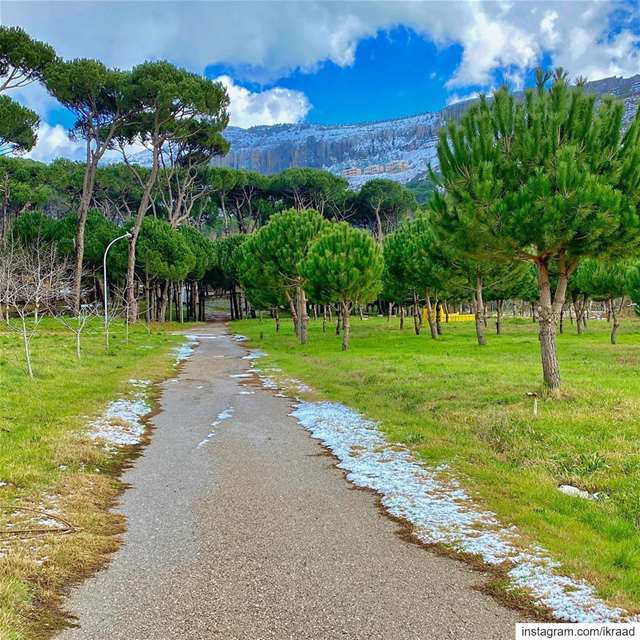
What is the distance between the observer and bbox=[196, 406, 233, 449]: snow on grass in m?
11.7

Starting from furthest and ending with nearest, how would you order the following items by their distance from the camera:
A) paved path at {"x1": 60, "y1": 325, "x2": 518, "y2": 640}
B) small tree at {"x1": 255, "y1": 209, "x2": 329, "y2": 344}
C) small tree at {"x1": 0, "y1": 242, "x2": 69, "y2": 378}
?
small tree at {"x1": 0, "y1": 242, "x2": 69, "y2": 378} < small tree at {"x1": 255, "y1": 209, "x2": 329, "y2": 344} < paved path at {"x1": 60, "y1": 325, "x2": 518, "y2": 640}

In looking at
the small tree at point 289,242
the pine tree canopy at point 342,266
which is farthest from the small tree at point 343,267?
the small tree at point 289,242

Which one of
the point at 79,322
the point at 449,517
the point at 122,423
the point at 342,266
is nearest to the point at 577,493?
the point at 449,517

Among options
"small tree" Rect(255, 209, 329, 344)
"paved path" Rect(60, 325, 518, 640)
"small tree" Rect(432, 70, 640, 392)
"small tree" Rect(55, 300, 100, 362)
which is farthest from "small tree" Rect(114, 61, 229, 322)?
"paved path" Rect(60, 325, 518, 640)

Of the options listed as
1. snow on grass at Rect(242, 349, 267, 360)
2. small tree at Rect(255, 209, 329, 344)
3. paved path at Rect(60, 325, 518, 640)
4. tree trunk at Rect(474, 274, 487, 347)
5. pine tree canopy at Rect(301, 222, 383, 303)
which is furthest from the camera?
small tree at Rect(255, 209, 329, 344)

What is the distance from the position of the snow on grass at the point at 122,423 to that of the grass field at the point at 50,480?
1.32ft

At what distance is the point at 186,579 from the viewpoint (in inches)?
216

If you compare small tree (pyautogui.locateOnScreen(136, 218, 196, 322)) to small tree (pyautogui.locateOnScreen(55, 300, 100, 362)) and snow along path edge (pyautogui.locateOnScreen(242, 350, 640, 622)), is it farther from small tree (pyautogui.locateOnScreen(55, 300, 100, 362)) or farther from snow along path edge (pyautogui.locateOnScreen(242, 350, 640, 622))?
snow along path edge (pyautogui.locateOnScreen(242, 350, 640, 622))

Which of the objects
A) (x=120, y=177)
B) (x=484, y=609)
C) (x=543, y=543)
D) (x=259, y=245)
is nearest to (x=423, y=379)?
(x=543, y=543)

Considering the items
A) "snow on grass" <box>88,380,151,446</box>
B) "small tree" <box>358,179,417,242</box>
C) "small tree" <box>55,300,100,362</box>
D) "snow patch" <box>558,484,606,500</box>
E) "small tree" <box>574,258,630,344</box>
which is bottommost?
"snow on grass" <box>88,380,151,446</box>

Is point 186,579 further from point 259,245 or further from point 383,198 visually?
point 383,198

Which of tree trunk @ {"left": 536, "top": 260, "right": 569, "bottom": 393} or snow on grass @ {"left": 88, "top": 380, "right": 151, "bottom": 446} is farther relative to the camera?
tree trunk @ {"left": 536, "top": 260, "right": 569, "bottom": 393}

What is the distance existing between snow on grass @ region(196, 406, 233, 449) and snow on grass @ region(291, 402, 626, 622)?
2.32 m

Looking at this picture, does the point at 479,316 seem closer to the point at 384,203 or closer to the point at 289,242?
the point at 289,242
